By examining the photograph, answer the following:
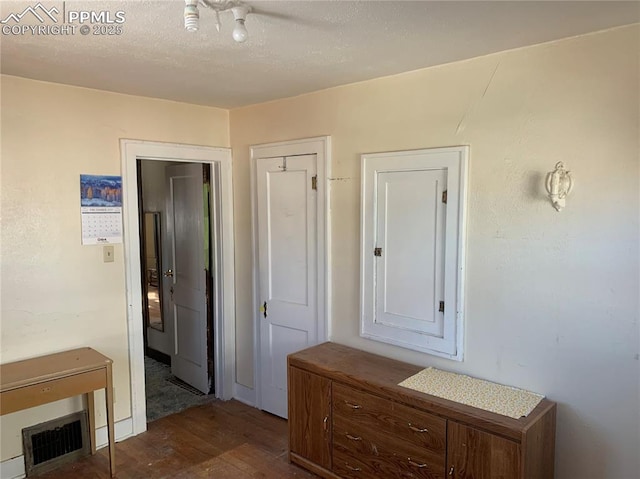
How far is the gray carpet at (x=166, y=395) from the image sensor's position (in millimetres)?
3752

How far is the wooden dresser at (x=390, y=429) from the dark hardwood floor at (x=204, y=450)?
0.26 m

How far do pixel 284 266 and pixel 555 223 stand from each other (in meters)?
→ 1.89

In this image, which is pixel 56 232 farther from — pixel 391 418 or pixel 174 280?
pixel 391 418

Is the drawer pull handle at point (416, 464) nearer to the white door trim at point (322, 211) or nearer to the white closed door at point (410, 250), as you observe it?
the white closed door at point (410, 250)

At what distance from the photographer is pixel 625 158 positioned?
1991 mm

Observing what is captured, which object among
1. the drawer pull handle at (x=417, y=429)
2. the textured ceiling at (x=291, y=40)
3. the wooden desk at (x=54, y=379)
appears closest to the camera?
the textured ceiling at (x=291, y=40)

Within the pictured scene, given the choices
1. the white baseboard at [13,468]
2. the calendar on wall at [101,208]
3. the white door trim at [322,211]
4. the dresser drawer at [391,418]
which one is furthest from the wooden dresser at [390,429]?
the white baseboard at [13,468]

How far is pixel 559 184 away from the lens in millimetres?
2127

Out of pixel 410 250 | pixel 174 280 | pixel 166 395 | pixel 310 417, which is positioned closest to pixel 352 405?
pixel 310 417

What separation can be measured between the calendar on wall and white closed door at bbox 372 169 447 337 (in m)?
1.77

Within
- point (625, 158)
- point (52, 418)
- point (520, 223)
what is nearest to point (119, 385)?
point (52, 418)

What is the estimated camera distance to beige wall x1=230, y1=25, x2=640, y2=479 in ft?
6.64

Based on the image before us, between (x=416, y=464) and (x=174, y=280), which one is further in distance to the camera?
(x=174, y=280)

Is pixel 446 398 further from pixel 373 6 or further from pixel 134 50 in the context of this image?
pixel 134 50
